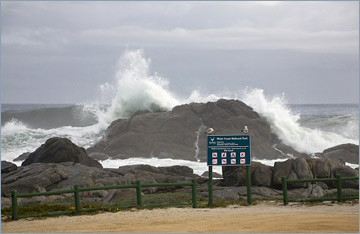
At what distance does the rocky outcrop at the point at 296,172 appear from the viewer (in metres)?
25.8

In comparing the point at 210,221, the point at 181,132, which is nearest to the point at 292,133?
the point at 181,132

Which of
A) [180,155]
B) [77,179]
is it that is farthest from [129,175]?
[180,155]

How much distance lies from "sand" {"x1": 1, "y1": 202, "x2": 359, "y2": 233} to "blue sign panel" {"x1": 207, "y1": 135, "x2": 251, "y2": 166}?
1635 mm

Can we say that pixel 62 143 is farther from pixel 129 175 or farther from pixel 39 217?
pixel 39 217

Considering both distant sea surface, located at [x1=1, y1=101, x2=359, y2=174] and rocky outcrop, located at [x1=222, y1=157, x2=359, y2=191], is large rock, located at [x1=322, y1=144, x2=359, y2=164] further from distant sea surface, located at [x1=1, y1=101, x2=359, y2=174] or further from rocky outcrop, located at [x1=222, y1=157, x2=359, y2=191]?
rocky outcrop, located at [x1=222, y1=157, x2=359, y2=191]

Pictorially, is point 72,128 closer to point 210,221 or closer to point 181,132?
point 181,132

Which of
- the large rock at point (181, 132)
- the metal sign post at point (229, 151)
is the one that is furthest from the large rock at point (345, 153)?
the metal sign post at point (229, 151)

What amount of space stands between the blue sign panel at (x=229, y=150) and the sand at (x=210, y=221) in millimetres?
1635

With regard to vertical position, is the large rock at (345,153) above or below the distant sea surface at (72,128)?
below

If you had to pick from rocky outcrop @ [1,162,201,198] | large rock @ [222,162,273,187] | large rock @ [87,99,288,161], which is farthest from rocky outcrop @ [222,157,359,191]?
large rock @ [87,99,288,161]

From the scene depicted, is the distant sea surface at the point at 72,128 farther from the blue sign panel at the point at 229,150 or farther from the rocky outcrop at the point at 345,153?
the blue sign panel at the point at 229,150

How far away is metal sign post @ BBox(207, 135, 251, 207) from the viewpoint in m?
19.2

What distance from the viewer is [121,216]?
1677cm

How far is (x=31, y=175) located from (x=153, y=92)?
35350 mm
